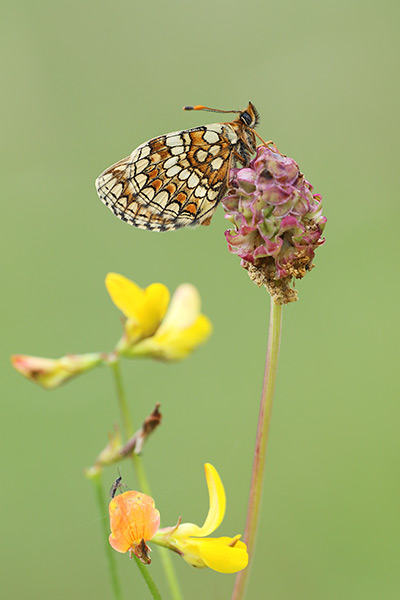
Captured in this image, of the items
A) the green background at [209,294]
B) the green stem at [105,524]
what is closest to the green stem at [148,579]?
the green stem at [105,524]

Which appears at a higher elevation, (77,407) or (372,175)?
(372,175)

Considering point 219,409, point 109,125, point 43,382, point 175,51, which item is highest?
point 175,51

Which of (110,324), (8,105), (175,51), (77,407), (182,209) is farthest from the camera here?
(175,51)

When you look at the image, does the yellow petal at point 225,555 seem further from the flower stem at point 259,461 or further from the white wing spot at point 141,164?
Answer: the white wing spot at point 141,164

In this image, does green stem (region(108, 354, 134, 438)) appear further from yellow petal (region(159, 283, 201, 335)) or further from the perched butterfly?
the perched butterfly

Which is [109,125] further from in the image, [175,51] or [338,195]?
[338,195]

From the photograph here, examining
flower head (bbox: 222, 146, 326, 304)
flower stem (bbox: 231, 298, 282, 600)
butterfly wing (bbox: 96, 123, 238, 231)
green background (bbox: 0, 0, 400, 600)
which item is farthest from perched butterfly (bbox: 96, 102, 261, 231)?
green background (bbox: 0, 0, 400, 600)

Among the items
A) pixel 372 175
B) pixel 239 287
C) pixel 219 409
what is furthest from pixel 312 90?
pixel 219 409
